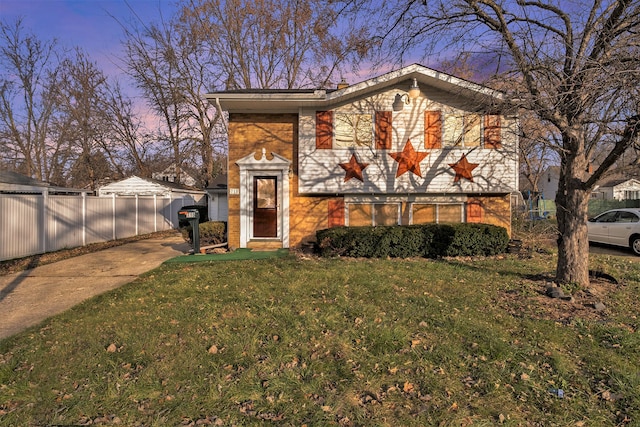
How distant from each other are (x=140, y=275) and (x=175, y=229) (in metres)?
14.4

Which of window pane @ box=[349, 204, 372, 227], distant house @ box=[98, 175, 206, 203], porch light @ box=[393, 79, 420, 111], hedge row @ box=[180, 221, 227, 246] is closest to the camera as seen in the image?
porch light @ box=[393, 79, 420, 111]

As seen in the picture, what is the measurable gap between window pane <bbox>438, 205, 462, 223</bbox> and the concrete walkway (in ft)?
26.8

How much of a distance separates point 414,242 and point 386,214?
7.29 ft

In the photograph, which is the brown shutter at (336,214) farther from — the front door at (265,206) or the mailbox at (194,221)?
the mailbox at (194,221)

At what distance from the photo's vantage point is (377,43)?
25.3 feet

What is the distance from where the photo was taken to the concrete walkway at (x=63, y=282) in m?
5.43

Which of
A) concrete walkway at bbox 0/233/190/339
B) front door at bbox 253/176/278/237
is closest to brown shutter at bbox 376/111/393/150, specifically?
front door at bbox 253/176/278/237

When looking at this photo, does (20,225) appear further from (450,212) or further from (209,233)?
(450,212)

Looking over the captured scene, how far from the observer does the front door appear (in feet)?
37.0

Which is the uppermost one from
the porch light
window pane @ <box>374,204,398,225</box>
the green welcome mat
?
the porch light

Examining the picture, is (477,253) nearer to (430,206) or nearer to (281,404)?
(430,206)

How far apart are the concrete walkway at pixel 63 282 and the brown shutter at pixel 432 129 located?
325 inches

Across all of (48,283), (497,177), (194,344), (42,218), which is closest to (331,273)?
(194,344)

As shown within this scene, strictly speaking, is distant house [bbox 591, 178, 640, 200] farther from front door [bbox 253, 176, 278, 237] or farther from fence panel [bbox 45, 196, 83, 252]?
fence panel [bbox 45, 196, 83, 252]
